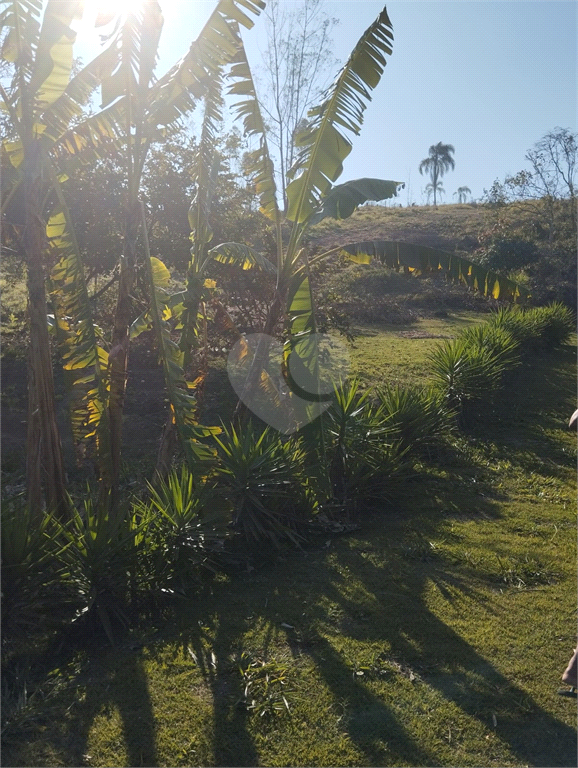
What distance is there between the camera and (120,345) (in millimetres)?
6531

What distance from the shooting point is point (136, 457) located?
10047 mm

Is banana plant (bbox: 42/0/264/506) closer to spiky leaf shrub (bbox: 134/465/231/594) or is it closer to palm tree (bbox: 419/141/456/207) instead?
spiky leaf shrub (bbox: 134/465/231/594)

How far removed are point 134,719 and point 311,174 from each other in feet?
17.5

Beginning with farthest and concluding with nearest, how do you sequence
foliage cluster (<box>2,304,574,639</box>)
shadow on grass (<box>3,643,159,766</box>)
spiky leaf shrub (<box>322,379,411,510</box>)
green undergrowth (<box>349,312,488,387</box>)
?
green undergrowth (<box>349,312,488,387</box>) → spiky leaf shrub (<box>322,379,411,510</box>) → foliage cluster (<box>2,304,574,639</box>) → shadow on grass (<box>3,643,159,766</box>)

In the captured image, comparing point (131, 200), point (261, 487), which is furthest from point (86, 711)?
point (131, 200)

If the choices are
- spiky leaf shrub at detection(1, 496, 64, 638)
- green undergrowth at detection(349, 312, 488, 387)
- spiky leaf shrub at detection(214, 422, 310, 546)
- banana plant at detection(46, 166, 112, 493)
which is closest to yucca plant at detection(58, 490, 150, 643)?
spiky leaf shrub at detection(1, 496, 64, 638)

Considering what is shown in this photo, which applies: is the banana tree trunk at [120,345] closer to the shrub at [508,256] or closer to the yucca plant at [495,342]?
the yucca plant at [495,342]

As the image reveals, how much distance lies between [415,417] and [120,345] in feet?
14.4

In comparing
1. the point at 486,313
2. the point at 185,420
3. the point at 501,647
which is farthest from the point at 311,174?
the point at 486,313

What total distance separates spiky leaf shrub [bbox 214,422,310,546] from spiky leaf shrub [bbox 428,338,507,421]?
15.8 feet

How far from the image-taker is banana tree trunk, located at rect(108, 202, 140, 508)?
643cm

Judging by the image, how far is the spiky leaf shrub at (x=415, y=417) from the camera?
9.26 m

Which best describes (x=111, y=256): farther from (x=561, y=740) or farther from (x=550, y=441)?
(x=561, y=740)

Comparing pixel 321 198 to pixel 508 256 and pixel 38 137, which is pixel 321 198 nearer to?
pixel 38 137
